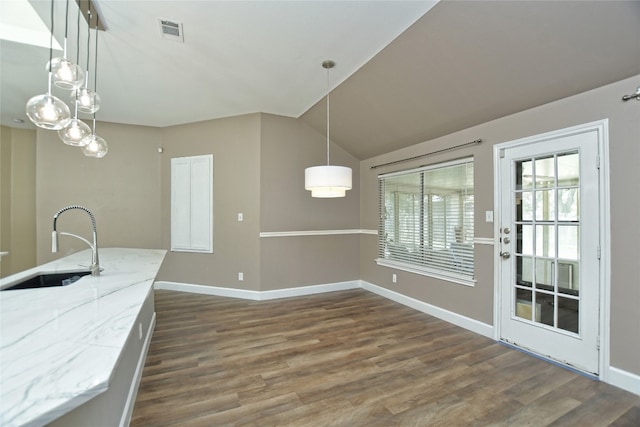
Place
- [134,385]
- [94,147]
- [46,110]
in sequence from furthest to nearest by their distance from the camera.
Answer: [94,147], [134,385], [46,110]

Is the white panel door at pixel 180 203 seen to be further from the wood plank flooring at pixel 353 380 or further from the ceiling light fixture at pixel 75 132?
the ceiling light fixture at pixel 75 132

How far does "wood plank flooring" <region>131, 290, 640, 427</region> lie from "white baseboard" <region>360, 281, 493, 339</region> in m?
0.11

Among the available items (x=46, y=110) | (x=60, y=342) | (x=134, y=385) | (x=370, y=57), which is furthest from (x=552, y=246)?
(x=46, y=110)

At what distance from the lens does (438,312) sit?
3.71 meters

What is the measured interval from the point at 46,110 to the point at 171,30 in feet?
4.18

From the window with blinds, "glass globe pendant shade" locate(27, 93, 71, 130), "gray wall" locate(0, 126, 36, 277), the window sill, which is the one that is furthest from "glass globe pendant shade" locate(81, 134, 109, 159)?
the window sill

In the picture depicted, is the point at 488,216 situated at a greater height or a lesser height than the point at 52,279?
greater

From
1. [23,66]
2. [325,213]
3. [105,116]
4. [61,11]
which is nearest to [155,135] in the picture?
[105,116]

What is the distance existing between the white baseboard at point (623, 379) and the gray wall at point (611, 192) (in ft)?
0.14

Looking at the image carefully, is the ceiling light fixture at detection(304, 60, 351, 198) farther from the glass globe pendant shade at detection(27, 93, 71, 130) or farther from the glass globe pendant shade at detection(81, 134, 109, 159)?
the glass globe pendant shade at detection(81, 134, 109, 159)

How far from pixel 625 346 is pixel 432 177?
2.39 m

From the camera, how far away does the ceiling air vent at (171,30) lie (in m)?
2.43

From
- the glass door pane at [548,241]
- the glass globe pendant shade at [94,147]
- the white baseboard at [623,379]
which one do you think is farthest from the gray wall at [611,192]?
the glass globe pendant shade at [94,147]

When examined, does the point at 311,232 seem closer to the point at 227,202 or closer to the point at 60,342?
the point at 227,202
